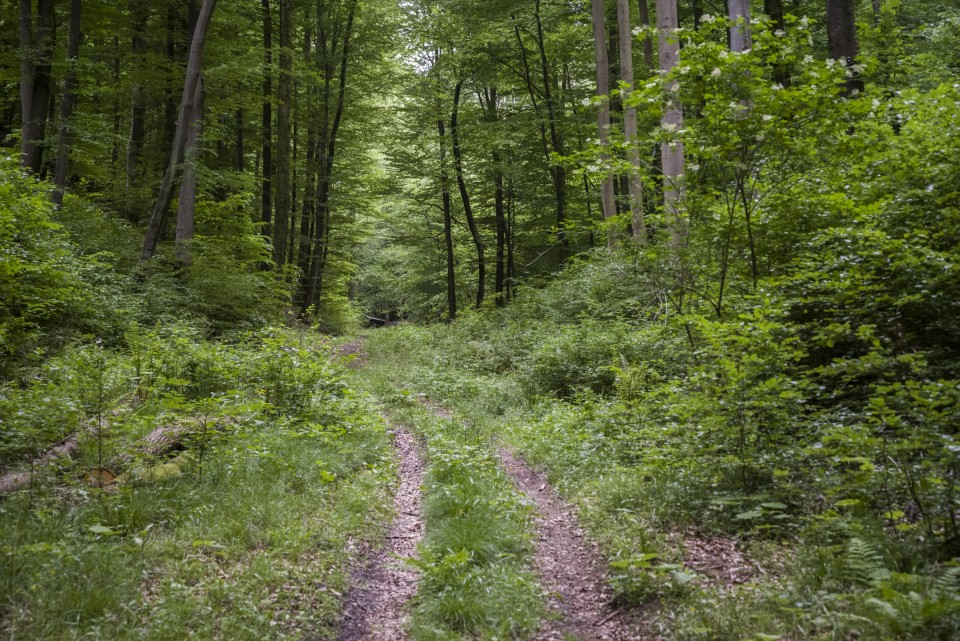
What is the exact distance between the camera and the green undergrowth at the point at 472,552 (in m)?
4.05

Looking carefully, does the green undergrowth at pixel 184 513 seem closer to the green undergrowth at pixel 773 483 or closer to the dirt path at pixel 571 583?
the dirt path at pixel 571 583

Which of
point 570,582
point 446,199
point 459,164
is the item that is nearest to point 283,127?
point 459,164

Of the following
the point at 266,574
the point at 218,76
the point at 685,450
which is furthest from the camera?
the point at 218,76

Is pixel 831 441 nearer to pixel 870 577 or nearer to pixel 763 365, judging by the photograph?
pixel 763 365

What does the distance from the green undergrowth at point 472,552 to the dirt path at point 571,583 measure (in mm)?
141

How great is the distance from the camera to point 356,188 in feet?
85.0

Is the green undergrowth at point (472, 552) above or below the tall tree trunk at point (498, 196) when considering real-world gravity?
below

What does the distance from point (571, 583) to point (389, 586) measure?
1510 millimetres

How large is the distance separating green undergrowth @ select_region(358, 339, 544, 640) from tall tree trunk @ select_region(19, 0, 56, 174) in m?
12.9

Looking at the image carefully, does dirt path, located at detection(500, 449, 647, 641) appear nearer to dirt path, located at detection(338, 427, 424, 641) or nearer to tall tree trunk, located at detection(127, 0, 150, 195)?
dirt path, located at detection(338, 427, 424, 641)

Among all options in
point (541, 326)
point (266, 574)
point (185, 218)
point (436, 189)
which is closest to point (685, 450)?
point (266, 574)

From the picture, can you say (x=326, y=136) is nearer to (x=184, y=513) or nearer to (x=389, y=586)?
(x=184, y=513)

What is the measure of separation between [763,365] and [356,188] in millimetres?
23411

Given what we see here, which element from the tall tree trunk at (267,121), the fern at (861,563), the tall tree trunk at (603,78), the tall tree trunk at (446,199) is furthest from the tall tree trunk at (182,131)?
the fern at (861,563)
